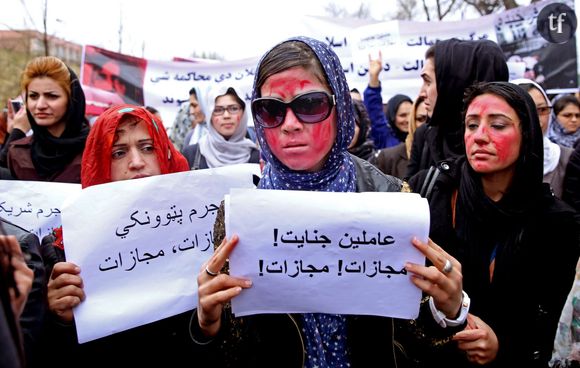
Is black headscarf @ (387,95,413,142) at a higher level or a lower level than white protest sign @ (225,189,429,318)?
higher

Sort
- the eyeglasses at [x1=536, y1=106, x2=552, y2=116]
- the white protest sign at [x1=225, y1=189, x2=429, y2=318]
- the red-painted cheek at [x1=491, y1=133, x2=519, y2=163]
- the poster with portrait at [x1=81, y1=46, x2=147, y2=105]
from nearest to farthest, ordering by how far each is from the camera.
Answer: the white protest sign at [x1=225, y1=189, x2=429, y2=318]
the red-painted cheek at [x1=491, y1=133, x2=519, y2=163]
the eyeglasses at [x1=536, y1=106, x2=552, y2=116]
the poster with portrait at [x1=81, y1=46, x2=147, y2=105]

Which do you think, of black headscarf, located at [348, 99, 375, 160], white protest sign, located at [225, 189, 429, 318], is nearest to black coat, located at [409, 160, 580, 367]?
white protest sign, located at [225, 189, 429, 318]

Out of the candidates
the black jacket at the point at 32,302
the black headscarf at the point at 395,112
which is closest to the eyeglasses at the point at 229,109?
the black headscarf at the point at 395,112

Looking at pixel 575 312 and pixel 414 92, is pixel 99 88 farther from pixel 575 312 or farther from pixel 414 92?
pixel 575 312

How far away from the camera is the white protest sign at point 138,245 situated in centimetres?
182

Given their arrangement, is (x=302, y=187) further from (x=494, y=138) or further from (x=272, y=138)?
(x=494, y=138)

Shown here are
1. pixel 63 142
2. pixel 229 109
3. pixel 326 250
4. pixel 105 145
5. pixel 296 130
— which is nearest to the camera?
pixel 326 250

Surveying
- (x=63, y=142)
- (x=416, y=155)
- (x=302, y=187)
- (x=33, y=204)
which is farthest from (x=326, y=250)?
(x=63, y=142)

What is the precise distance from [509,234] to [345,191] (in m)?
0.88

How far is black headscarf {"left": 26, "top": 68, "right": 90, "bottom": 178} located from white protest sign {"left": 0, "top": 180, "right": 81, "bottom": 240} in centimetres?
83

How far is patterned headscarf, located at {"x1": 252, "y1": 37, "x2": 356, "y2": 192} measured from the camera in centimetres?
173

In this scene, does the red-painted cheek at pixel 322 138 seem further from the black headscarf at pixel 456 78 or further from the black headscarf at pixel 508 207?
the black headscarf at pixel 456 78

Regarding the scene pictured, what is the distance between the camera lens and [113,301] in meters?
1.84

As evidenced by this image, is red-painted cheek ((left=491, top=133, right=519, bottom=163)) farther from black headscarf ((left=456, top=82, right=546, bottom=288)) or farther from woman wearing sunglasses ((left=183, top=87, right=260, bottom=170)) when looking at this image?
woman wearing sunglasses ((left=183, top=87, right=260, bottom=170))
